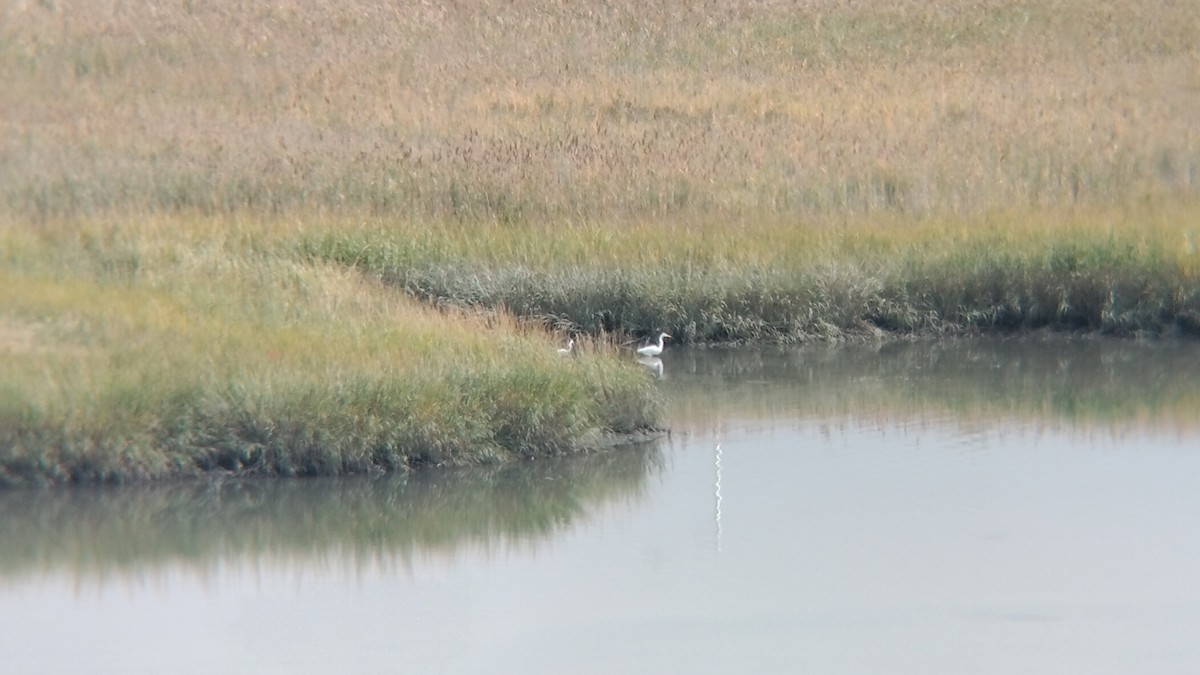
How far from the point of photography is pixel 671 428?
11750 millimetres

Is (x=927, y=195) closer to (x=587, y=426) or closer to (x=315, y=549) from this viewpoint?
(x=587, y=426)

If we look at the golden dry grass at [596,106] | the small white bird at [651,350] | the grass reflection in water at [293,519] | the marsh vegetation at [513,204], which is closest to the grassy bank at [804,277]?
the marsh vegetation at [513,204]

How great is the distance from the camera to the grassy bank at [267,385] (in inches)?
377

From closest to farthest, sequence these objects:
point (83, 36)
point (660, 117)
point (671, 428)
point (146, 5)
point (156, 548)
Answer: point (156, 548) → point (671, 428) → point (660, 117) → point (83, 36) → point (146, 5)

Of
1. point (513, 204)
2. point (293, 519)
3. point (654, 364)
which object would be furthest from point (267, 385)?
point (513, 204)

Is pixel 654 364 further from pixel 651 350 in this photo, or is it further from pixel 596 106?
pixel 596 106

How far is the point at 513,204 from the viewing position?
59.1ft

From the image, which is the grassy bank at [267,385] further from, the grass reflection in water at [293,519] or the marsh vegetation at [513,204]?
the grass reflection in water at [293,519]

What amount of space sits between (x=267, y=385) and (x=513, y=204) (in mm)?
8360

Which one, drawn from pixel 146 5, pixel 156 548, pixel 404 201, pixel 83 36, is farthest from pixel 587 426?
pixel 146 5

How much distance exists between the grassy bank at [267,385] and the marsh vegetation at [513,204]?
0.9 inches

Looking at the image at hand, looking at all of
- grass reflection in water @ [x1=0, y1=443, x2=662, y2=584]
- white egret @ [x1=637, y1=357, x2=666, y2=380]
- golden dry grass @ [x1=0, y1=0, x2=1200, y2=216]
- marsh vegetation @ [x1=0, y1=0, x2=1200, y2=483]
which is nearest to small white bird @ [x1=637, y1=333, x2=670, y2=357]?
white egret @ [x1=637, y1=357, x2=666, y2=380]

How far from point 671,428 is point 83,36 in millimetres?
15267

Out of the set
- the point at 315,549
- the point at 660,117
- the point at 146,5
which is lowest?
the point at 315,549
